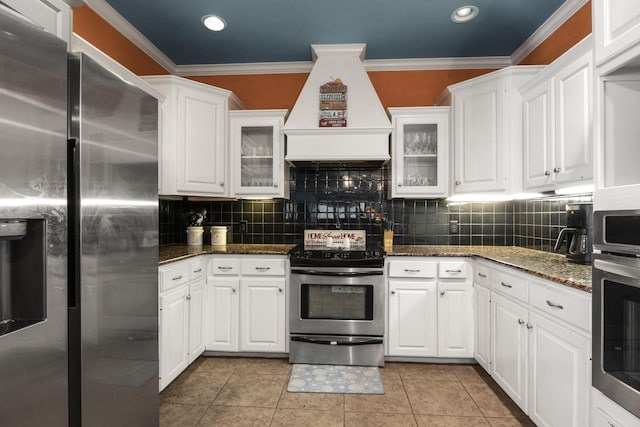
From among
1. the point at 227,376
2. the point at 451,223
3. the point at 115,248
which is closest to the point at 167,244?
the point at 227,376

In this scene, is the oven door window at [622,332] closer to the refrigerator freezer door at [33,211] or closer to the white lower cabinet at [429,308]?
the white lower cabinet at [429,308]

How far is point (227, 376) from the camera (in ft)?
8.35

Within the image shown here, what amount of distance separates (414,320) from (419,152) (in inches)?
57.4

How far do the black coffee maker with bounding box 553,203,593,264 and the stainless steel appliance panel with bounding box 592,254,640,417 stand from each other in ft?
2.97

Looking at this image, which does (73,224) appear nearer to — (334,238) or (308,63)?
(334,238)

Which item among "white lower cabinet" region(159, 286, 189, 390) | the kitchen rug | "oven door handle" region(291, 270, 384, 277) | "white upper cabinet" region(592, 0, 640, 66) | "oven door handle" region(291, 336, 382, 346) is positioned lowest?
the kitchen rug

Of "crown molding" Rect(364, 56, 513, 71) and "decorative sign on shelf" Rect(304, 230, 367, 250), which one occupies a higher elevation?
"crown molding" Rect(364, 56, 513, 71)

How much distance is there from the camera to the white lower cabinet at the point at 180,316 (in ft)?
7.22

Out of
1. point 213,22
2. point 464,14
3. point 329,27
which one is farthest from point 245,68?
point 464,14

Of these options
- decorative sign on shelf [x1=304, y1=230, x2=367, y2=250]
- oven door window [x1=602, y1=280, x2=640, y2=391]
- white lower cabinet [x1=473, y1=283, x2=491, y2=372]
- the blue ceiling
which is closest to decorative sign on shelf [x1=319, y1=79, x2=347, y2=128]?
the blue ceiling

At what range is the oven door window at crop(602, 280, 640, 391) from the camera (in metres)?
1.10

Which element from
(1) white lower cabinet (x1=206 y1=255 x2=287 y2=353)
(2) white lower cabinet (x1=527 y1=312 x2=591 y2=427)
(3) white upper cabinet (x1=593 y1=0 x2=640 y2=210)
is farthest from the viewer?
(1) white lower cabinet (x1=206 y1=255 x2=287 y2=353)

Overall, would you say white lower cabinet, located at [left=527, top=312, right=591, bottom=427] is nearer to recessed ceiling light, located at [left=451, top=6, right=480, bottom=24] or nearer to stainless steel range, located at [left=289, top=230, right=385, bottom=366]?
stainless steel range, located at [left=289, top=230, right=385, bottom=366]

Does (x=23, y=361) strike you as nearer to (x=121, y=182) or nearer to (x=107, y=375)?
(x=107, y=375)
